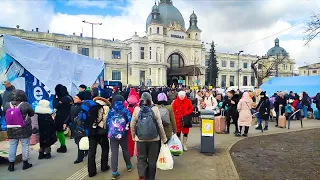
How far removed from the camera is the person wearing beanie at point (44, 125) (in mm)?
7250

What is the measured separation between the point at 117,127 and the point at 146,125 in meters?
0.91

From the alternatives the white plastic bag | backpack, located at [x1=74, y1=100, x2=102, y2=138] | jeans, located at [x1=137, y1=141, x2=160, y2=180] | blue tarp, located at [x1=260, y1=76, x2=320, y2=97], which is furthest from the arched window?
jeans, located at [x1=137, y1=141, x2=160, y2=180]

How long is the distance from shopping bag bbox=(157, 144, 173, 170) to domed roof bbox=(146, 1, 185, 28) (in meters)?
64.9

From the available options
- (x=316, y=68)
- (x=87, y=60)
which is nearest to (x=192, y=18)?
(x=316, y=68)

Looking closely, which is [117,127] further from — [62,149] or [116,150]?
[62,149]

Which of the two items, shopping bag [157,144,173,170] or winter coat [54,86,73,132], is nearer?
shopping bag [157,144,173,170]

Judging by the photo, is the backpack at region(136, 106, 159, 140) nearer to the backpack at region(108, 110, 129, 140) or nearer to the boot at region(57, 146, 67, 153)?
the backpack at region(108, 110, 129, 140)

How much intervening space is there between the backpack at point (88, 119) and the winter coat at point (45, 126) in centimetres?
106

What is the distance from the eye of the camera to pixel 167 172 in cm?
631

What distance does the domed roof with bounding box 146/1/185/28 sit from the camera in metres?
69.1

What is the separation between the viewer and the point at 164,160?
5480 mm

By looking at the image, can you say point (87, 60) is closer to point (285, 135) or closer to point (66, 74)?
point (66, 74)

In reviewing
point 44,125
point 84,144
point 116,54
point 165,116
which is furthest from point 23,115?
point 116,54

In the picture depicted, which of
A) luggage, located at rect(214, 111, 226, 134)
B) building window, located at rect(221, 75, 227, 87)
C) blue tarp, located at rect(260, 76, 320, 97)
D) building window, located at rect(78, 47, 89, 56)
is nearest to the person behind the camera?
luggage, located at rect(214, 111, 226, 134)
